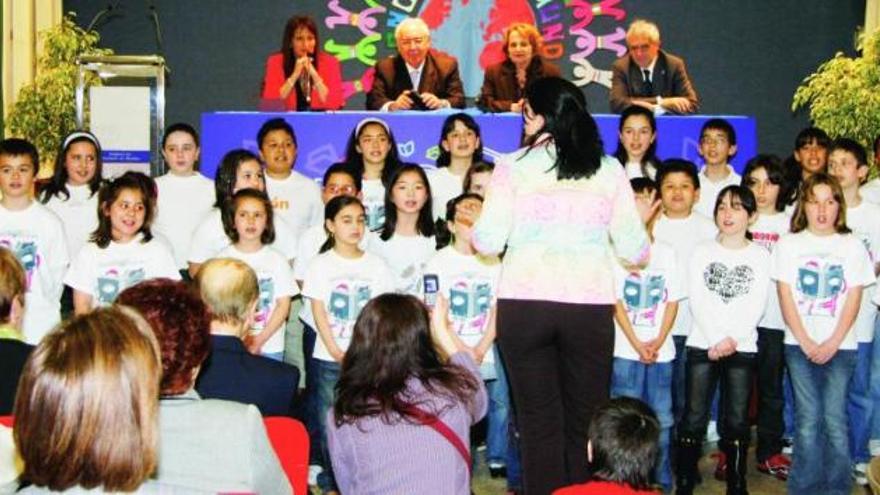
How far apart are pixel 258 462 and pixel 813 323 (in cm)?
313

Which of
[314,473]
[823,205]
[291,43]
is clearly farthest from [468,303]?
[291,43]

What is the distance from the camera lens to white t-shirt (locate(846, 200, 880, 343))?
529cm

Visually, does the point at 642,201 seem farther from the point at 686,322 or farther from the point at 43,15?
the point at 43,15

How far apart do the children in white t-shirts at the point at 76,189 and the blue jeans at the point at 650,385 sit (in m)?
2.56

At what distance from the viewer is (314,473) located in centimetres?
511

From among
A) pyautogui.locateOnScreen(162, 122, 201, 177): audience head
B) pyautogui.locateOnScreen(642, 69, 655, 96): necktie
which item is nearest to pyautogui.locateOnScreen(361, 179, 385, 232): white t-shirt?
pyautogui.locateOnScreen(162, 122, 201, 177): audience head

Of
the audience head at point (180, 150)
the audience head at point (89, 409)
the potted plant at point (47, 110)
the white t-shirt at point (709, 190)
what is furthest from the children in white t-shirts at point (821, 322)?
the potted plant at point (47, 110)

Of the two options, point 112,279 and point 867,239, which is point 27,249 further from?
point 867,239

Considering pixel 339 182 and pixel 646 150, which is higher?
pixel 646 150

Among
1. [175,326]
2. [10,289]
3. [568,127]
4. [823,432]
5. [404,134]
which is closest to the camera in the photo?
[175,326]

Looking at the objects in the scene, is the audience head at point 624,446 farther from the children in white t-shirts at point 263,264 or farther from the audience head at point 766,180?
the audience head at point 766,180

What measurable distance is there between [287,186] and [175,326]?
330 centimetres

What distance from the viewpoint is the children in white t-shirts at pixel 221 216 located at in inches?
210

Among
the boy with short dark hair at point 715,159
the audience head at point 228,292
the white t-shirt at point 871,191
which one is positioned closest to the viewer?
the audience head at point 228,292
